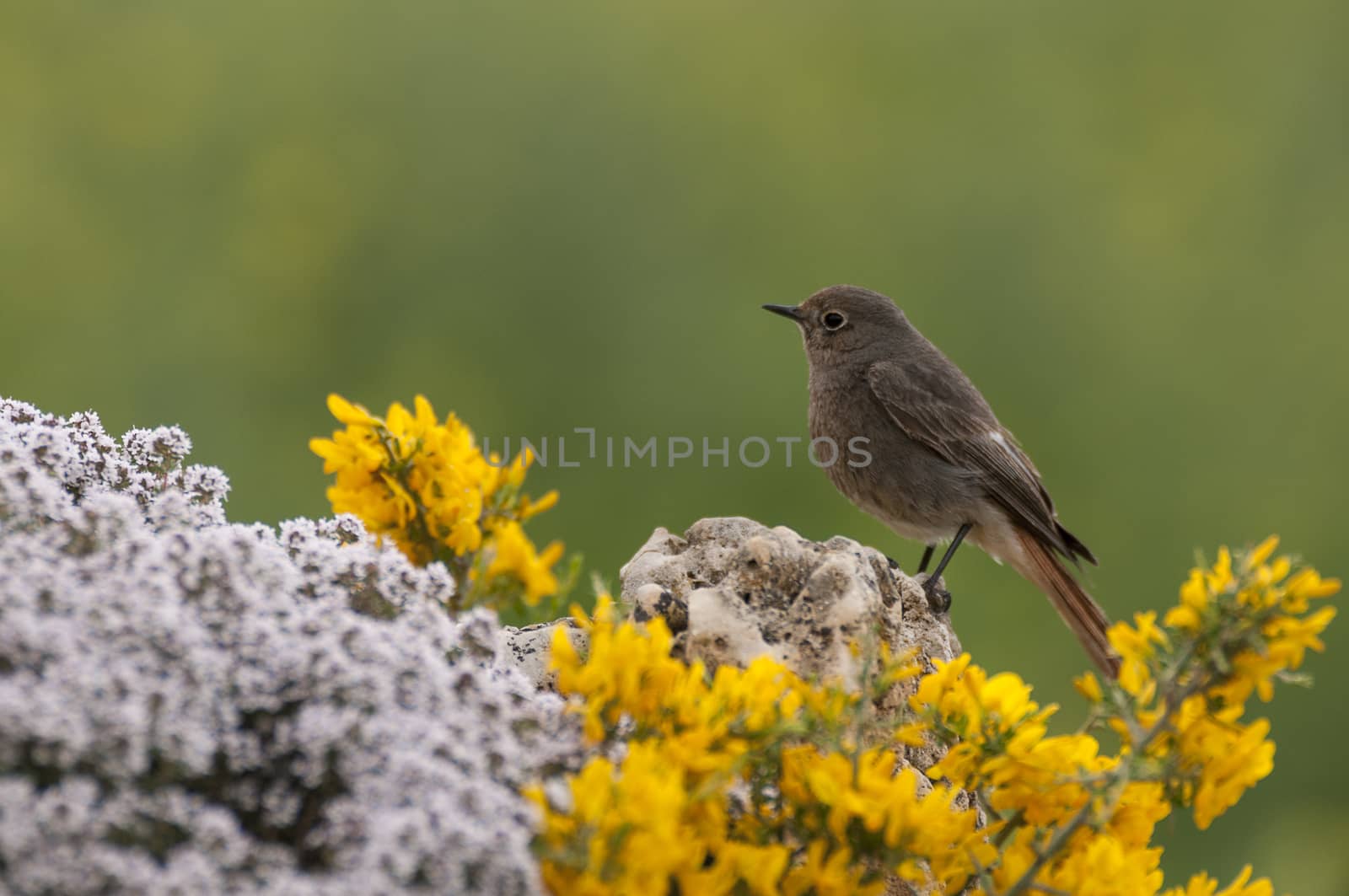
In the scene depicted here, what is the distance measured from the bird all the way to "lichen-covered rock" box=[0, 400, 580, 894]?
9.50 feet

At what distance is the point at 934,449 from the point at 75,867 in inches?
147

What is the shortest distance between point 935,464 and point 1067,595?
71 centimetres

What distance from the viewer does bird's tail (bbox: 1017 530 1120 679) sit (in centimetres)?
477

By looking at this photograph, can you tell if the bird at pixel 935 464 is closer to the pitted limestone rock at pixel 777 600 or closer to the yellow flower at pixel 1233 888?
the pitted limestone rock at pixel 777 600

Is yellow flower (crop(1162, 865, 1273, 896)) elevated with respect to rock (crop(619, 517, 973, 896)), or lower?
lower

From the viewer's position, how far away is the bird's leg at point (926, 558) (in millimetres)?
4996

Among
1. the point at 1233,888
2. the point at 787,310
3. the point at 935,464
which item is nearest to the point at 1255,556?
the point at 1233,888

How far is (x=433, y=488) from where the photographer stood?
90.3 inches

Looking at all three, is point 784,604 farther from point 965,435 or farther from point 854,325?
point 854,325

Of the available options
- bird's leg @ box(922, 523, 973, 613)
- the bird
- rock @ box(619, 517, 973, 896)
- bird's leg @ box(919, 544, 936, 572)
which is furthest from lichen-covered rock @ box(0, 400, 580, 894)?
bird's leg @ box(919, 544, 936, 572)

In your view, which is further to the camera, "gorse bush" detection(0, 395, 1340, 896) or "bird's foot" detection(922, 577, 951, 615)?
"bird's foot" detection(922, 577, 951, 615)

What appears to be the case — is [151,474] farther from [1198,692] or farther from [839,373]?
[839,373]

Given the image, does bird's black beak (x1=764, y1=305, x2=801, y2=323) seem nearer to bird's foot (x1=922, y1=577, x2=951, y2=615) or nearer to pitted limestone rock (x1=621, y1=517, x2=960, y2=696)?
bird's foot (x1=922, y1=577, x2=951, y2=615)

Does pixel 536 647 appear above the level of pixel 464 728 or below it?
above
